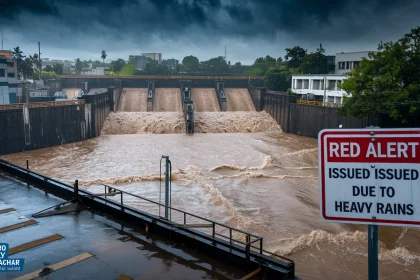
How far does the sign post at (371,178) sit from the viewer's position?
2.43 m

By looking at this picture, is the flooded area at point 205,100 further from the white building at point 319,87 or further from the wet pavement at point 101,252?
the wet pavement at point 101,252

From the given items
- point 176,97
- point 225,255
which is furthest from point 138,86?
point 225,255

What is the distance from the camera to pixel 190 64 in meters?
119

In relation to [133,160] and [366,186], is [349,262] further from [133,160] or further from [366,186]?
[133,160]

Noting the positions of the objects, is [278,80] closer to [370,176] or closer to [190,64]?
[190,64]

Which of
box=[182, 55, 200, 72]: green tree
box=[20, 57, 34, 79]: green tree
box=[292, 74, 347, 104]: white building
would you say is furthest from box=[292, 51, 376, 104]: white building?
box=[20, 57, 34, 79]: green tree

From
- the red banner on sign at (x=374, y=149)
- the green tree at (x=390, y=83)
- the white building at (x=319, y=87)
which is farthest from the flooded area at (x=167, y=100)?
the red banner on sign at (x=374, y=149)

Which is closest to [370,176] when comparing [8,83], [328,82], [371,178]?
[371,178]

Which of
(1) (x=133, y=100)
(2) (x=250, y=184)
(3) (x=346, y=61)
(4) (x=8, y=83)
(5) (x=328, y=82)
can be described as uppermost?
(3) (x=346, y=61)

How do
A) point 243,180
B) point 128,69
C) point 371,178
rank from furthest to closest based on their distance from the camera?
point 128,69 < point 243,180 < point 371,178

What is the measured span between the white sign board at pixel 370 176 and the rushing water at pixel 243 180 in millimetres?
12292

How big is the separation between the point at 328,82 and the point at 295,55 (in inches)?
910

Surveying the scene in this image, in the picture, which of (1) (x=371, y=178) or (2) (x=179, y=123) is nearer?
(1) (x=371, y=178)

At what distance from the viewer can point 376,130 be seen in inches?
97.4
